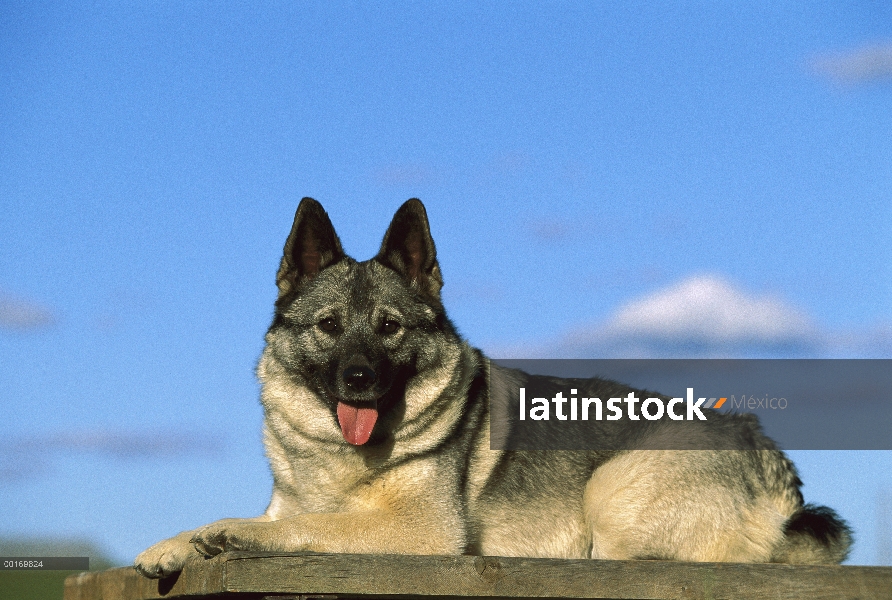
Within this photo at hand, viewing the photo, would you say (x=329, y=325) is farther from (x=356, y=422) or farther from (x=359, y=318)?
(x=356, y=422)

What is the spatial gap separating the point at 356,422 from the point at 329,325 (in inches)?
26.5

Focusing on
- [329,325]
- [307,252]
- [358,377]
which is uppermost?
[307,252]

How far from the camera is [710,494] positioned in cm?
670

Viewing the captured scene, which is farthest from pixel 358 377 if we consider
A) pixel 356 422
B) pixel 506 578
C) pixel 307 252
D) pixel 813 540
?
pixel 813 540

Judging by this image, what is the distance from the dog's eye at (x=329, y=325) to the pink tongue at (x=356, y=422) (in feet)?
1.63

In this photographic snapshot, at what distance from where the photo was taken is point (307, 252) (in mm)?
6809

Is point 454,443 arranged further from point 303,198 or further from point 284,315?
point 303,198

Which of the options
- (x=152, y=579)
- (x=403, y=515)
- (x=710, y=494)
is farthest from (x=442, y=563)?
(x=710, y=494)

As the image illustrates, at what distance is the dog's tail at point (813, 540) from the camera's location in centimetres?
661

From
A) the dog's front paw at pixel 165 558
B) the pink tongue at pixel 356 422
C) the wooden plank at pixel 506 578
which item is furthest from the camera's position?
the pink tongue at pixel 356 422

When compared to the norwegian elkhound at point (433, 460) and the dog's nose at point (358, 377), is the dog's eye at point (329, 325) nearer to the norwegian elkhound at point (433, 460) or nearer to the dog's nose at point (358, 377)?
the norwegian elkhound at point (433, 460)

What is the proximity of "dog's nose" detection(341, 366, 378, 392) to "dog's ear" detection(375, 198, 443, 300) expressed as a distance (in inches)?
36.4

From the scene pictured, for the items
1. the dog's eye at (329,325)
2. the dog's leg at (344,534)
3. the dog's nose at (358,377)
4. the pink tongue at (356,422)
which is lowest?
the dog's leg at (344,534)

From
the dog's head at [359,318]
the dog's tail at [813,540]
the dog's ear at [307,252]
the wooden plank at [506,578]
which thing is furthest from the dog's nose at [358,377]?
the dog's tail at [813,540]
